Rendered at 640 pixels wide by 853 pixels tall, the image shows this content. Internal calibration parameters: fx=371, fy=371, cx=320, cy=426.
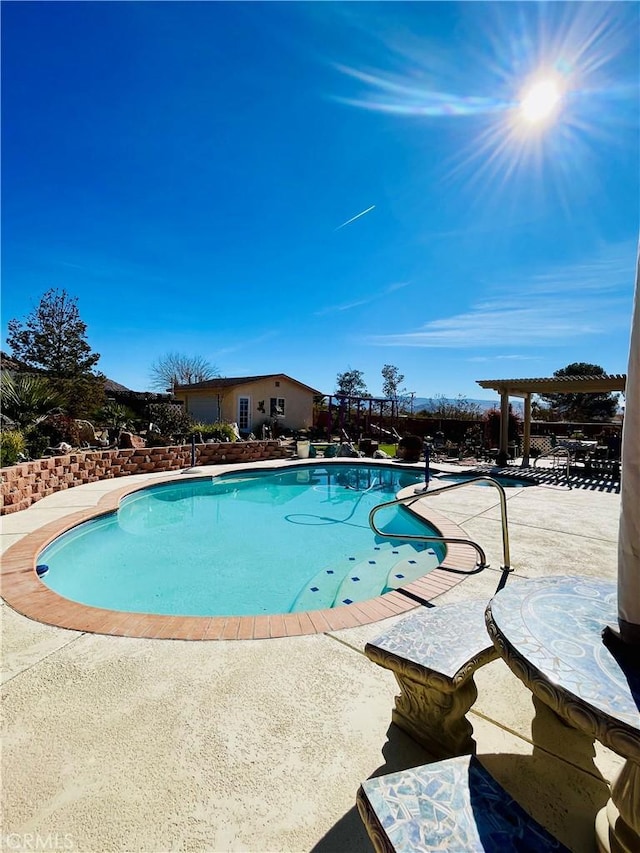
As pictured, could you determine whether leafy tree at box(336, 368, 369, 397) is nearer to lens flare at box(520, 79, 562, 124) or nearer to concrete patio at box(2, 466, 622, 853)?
lens flare at box(520, 79, 562, 124)

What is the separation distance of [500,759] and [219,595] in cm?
374

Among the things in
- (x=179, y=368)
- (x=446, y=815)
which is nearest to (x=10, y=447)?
(x=446, y=815)

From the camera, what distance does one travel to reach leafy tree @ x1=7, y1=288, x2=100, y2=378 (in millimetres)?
24875

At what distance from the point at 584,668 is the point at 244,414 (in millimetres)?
21718

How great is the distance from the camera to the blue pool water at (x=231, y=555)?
4797mm

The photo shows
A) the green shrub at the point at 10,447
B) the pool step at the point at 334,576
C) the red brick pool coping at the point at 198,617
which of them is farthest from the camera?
the green shrub at the point at 10,447

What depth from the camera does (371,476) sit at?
1239 centimetres

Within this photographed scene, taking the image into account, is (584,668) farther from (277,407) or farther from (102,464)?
(277,407)

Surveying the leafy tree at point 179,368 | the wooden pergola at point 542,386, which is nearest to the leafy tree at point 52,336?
the leafy tree at point 179,368

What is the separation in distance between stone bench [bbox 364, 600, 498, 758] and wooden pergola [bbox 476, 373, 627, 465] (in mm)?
11626

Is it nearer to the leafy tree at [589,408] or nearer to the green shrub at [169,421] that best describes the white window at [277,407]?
the green shrub at [169,421]

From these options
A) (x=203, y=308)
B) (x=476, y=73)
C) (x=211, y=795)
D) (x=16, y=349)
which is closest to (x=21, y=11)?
(x=476, y=73)

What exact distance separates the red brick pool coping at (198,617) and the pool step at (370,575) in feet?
3.55

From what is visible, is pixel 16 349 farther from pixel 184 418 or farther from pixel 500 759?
pixel 500 759
